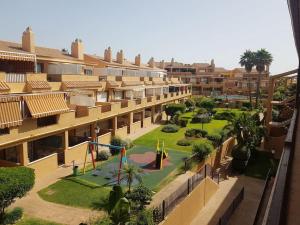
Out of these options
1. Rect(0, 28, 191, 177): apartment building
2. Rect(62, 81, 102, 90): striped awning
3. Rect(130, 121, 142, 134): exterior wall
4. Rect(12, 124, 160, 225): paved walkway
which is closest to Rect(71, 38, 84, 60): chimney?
Rect(0, 28, 191, 177): apartment building

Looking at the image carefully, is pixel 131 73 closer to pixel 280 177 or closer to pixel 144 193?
pixel 144 193

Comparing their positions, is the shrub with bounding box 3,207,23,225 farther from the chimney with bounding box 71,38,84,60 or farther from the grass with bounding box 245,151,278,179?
the chimney with bounding box 71,38,84,60

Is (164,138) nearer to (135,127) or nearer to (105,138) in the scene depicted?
(135,127)

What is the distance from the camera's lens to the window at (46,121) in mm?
23797

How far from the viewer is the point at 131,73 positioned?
51.2 m

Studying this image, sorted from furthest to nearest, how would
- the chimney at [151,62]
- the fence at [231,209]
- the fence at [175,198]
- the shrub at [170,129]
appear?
the chimney at [151,62], the shrub at [170,129], the fence at [231,209], the fence at [175,198]

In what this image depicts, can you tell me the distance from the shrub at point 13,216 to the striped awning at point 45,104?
25.7ft

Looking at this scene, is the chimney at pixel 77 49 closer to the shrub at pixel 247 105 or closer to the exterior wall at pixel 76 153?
the exterior wall at pixel 76 153

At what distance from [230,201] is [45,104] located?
16.7 m

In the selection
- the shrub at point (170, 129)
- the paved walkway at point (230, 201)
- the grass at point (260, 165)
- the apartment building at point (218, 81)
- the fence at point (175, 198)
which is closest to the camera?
the fence at point (175, 198)

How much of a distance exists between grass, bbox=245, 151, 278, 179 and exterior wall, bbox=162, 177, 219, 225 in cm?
671

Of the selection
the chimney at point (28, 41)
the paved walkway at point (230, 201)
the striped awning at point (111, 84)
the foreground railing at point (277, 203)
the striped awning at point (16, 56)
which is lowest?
the paved walkway at point (230, 201)

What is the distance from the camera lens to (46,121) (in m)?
24.5

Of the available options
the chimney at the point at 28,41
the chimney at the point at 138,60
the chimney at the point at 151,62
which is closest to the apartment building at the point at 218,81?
the chimney at the point at 151,62
